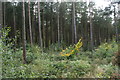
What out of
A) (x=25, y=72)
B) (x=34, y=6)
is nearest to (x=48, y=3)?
(x=34, y=6)

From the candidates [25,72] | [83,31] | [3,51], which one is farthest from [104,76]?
[83,31]

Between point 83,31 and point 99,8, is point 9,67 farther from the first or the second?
point 99,8

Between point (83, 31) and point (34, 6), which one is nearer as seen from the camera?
point (34, 6)

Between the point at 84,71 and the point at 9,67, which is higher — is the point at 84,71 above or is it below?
below

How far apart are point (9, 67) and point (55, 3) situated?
59.2 ft

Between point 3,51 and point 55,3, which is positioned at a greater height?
point 55,3

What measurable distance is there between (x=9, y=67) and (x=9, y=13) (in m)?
19.2

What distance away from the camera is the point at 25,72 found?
6098mm

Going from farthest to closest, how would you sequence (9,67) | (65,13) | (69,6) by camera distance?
(65,13) < (69,6) < (9,67)

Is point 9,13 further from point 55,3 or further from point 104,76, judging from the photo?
point 104,76

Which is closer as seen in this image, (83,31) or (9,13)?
(9,13)

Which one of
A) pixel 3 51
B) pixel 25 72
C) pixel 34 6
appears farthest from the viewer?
pixel 34 6

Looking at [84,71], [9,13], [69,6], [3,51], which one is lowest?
[84,71]

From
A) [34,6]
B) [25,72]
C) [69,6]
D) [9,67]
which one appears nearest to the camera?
[9,67]
